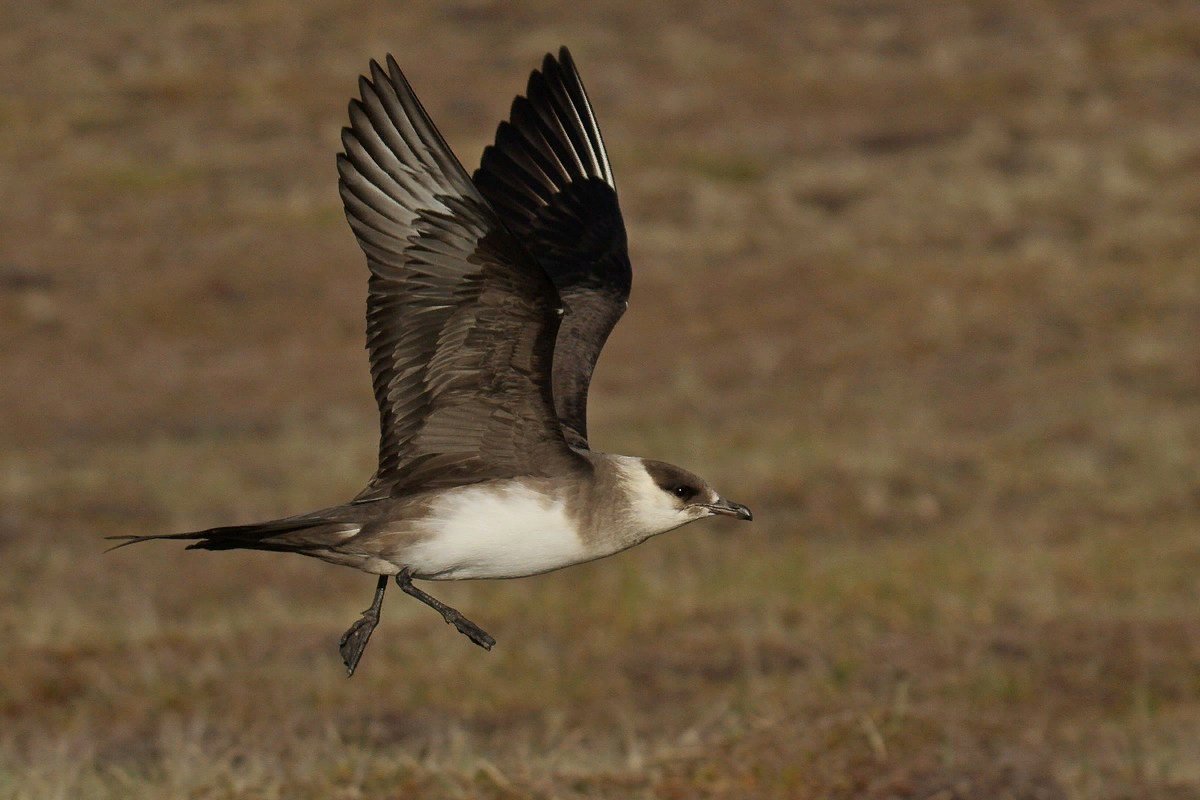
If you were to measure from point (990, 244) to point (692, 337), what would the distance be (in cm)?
486

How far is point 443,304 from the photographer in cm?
515

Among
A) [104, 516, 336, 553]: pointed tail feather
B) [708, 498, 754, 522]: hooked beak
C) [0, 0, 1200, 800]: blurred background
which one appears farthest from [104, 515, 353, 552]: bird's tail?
[708, 498, 754, 522]: hooked beak

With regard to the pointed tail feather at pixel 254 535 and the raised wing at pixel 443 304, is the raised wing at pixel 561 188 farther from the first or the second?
the pointed tail feather at pixel 254 535

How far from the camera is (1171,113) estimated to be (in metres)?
29.0

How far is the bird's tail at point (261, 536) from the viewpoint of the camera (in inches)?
197

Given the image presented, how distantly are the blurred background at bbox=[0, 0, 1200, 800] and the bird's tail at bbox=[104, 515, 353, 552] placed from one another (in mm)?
787

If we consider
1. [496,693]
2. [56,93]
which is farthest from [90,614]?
[56,93]

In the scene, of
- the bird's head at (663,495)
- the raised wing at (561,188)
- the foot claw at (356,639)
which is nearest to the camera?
the foot claw at (356,639)

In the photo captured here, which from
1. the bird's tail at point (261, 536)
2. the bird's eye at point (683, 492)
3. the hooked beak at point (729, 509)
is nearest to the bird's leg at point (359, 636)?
the bird's tail at point (261, 536)

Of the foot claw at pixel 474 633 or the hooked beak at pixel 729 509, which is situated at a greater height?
A: the hooked beak at pixel 729 509

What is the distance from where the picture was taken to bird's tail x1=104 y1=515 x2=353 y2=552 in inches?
197

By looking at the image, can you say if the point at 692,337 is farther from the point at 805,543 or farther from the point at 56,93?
the point at 56,93

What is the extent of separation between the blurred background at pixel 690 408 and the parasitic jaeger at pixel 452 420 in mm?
822

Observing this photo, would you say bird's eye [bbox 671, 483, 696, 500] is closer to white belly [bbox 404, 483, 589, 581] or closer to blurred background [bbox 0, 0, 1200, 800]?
white belly [bbox 404, 483, 589, 581]
